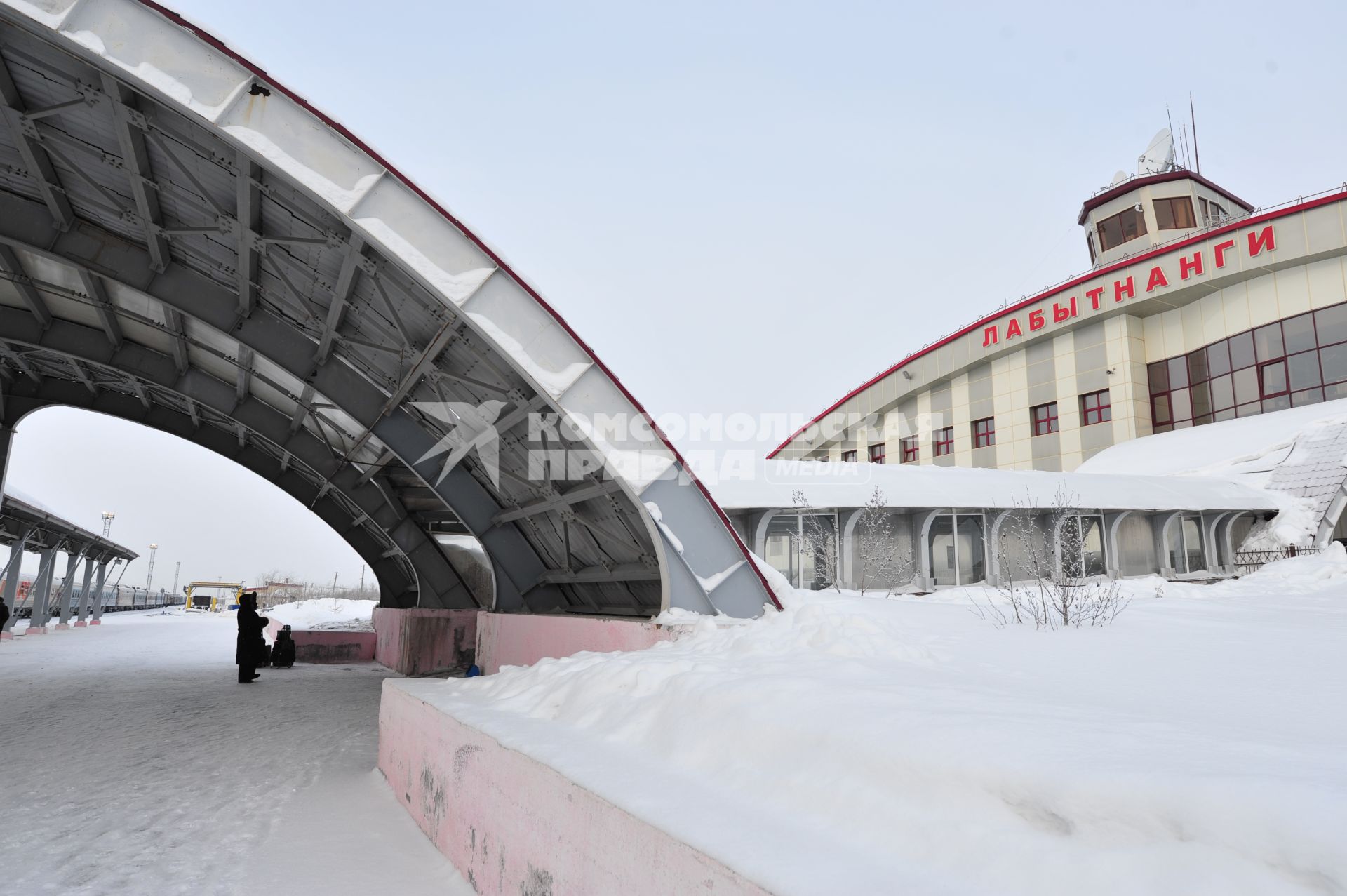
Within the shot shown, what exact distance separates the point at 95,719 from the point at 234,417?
27.0 ft

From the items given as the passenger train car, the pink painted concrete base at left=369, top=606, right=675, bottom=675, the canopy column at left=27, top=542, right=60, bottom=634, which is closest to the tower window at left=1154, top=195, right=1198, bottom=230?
the pink painted concrete base at left=369, top=606, right=675, bottom=675

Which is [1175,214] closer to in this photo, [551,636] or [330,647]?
[551,636]

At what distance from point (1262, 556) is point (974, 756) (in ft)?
90.1

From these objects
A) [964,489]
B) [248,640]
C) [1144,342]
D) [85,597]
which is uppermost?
[1144,342]

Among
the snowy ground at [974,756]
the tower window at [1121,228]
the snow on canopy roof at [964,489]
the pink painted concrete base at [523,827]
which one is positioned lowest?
the pink painted concrete base at [523,827]

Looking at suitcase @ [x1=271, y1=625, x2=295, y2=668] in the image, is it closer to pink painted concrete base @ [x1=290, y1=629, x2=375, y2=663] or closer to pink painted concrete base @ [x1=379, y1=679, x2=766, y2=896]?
pink painted concrete base @ [x1=290, y1=629, x2=375, y2=663]

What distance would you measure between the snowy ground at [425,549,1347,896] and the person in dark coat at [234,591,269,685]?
11597mm

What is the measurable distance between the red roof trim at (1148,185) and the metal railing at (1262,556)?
67.9 ft

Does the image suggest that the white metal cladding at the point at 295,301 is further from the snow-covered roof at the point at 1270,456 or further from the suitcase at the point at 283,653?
the snow-covered roof at the point at 1270,456

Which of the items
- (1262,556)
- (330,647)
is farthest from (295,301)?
(1262,556)

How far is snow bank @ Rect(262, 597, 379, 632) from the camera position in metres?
36.0

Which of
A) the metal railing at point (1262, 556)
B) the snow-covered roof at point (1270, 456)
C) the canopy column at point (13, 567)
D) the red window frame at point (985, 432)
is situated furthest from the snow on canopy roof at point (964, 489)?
the canopy column at point (13, 567)

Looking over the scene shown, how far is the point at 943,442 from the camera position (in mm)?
40750

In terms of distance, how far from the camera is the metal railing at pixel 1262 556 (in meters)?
22.3
